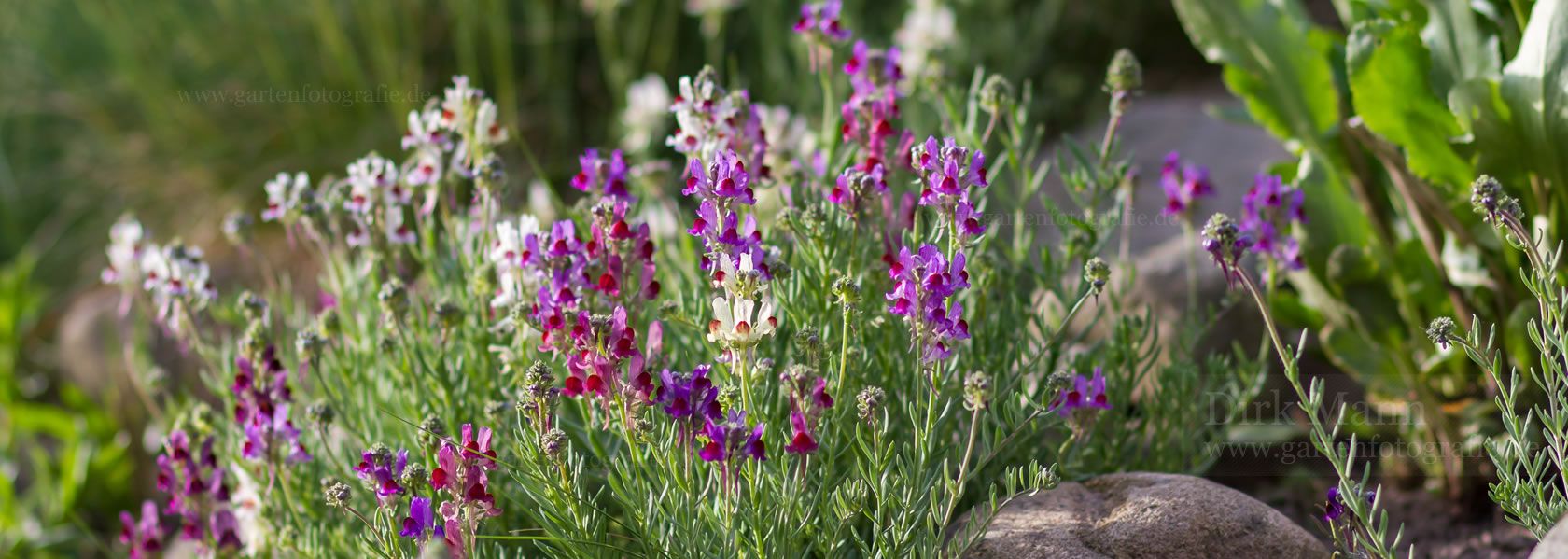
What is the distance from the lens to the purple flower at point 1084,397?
185cm

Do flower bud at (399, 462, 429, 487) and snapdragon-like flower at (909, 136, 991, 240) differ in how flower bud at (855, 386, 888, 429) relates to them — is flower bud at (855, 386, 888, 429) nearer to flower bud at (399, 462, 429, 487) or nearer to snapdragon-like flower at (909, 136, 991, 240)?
snapdragon-like flower at (909, 136, 991, 240)

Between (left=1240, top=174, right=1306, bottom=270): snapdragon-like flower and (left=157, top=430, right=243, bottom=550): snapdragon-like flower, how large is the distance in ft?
5.82

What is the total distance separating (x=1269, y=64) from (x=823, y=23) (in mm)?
877

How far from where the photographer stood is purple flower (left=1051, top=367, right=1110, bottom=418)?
1854mm

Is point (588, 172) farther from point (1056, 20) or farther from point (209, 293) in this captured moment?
point (1056, 20)

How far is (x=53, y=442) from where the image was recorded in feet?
15.1

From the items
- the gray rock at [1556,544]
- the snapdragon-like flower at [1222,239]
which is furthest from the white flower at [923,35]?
the gray rock at [1556,544]

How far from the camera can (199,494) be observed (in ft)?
7.29

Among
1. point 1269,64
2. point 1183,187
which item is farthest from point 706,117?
point 1269,64

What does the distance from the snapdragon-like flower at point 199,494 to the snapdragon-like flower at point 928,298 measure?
1.26 metres

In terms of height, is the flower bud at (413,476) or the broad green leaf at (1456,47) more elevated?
the broad green leaf at (1456,47)

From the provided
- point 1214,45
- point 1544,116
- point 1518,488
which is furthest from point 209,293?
point 1544,116

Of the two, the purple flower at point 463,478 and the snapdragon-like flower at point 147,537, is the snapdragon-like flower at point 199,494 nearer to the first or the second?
the snapdragon-like flower at point 147,537

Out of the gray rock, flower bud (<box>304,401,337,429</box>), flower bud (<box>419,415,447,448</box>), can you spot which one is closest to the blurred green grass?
flower bud (<box>304,401,337,429</box>)
